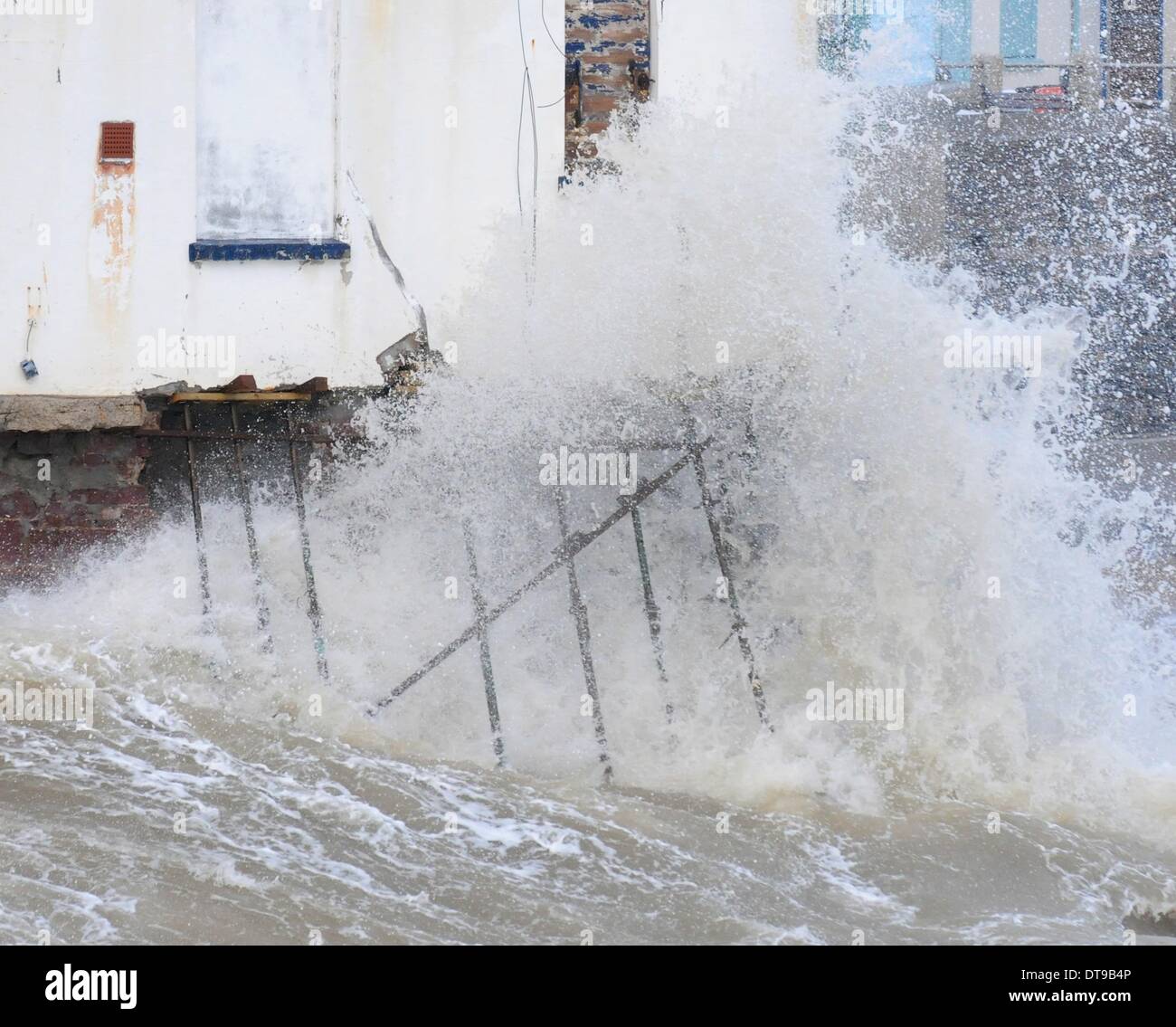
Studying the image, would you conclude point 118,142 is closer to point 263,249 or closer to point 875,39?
point 263,249

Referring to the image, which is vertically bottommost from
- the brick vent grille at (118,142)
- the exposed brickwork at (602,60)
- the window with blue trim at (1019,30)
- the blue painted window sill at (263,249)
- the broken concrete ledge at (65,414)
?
the broken concrete ledge at (65,414)

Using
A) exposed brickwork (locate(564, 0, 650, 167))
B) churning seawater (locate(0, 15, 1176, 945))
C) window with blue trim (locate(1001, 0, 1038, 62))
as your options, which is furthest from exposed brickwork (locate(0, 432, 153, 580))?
window with blue trim (locate(1001, 0, 1038, 62))

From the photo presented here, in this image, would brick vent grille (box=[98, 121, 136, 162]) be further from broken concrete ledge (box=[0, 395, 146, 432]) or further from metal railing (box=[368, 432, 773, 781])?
metal railing (box=[368, 432, 773, 781])

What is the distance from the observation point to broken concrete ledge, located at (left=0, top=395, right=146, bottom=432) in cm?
820

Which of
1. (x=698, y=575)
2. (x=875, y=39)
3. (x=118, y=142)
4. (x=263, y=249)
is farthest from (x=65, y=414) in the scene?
(x=875, y=39)

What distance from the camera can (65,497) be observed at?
8477mm

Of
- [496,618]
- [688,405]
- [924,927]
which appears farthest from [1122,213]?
[924,927]

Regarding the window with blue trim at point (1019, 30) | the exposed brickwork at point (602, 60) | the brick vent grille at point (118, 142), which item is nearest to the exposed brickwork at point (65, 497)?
the brick vent grille at point (118, 142)

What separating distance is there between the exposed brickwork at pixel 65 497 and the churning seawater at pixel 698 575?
204 millimetres

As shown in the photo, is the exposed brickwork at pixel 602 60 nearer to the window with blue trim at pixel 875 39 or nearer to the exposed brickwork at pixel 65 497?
the window with blue trim at pixel 875 39

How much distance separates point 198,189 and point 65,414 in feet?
5.67

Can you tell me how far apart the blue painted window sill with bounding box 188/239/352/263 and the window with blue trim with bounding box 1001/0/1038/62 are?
46.3 feet

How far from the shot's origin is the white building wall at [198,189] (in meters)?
8.45

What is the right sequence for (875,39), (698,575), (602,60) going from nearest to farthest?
(698,575) < (602,60) < (875,39)
